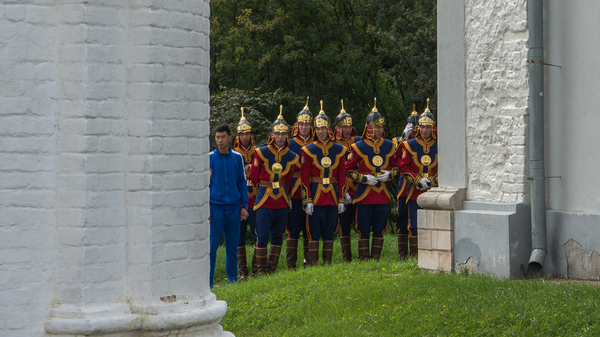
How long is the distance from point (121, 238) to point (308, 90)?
1931 centimetres

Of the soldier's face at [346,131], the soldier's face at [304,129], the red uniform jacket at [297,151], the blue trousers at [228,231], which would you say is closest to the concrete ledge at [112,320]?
the blue trousers at [228,231]

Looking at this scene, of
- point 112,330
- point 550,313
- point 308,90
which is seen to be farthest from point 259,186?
point 308,90

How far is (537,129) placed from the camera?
24.5 feet

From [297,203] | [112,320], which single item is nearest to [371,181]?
[297,203]

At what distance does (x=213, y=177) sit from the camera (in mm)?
9570

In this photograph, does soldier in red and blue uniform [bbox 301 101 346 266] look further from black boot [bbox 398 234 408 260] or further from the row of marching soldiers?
black boot [bbox 398 234 408 260]

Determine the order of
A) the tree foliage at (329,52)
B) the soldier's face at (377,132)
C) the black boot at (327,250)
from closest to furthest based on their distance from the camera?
1. the black boot at (327,250)
2. the soldier's face at (377,132)
3. the tree foliage at (329,52)

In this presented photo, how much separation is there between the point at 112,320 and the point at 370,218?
22.8 ft

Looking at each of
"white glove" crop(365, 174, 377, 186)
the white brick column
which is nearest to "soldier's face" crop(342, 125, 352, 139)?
"white glove" crop(365, 174, 377, 186)

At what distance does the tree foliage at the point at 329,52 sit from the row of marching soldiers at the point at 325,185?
9.28 meters

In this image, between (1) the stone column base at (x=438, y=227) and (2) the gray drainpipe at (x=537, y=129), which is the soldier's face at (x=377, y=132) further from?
(2) the gray drainpipe at (x=537, y=129)

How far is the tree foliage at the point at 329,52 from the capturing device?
2097cm

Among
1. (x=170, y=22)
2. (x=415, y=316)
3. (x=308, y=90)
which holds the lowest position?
(x=415, y=316)

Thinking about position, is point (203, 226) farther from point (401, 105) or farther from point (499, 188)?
point (401, 105)
